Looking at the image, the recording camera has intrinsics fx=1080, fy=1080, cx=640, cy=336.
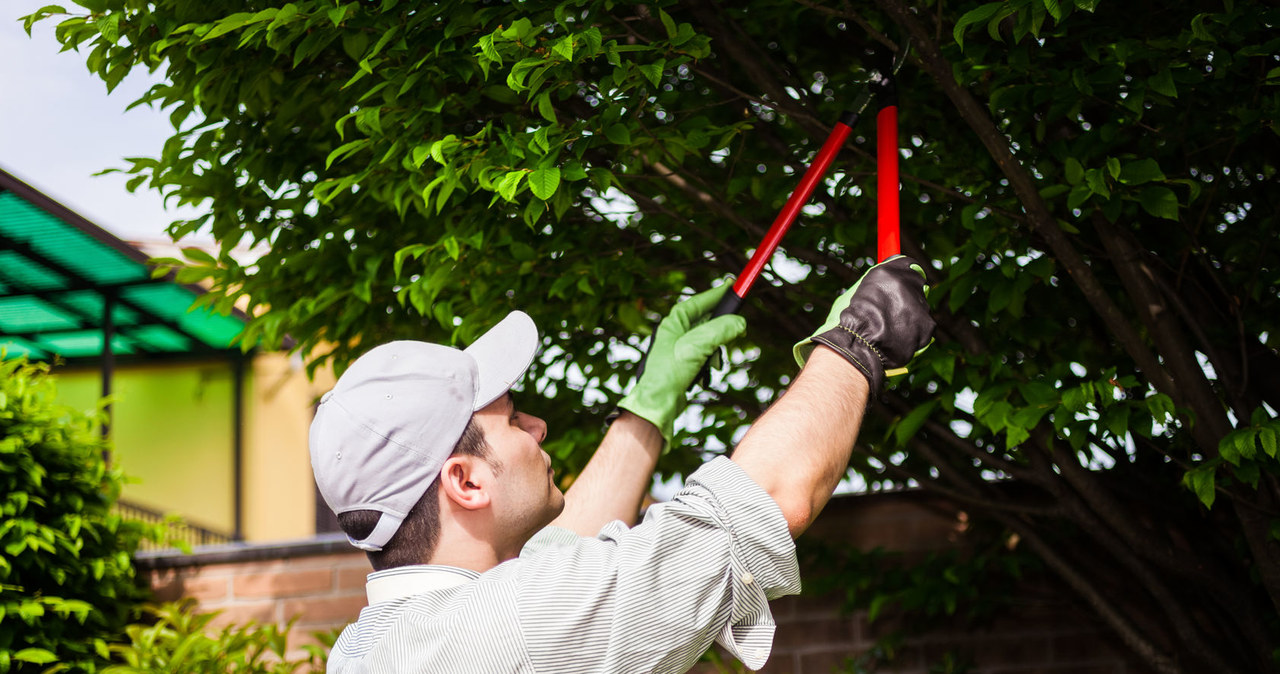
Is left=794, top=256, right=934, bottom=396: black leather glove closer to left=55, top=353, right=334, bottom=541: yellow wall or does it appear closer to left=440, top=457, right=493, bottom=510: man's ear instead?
left=440, top=457, right=493, bottom=510: man's ear

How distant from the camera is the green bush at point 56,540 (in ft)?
12.5

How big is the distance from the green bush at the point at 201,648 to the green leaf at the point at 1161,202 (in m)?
3.17

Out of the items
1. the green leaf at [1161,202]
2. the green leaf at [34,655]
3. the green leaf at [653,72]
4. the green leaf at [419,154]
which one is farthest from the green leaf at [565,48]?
the green leaf at [34,655]

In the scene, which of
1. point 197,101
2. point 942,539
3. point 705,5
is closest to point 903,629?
point 942,539

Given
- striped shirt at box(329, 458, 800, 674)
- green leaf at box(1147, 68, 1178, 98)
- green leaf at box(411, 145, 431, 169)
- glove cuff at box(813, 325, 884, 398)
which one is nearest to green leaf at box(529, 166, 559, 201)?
green leaf at box(411, 145, 431, 169)

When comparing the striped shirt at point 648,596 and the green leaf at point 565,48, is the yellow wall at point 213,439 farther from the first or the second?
the striped shirt at point 648,596

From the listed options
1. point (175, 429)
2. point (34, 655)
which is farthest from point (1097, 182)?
point (175, 429)

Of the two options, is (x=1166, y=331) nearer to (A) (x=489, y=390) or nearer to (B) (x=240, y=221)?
(A) (x=489, y=390)

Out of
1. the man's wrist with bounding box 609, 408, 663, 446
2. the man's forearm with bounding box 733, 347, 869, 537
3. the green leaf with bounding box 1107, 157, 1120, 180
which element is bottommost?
the man's wrist with bounding box 609, 408, 663, 446

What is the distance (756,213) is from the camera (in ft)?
10.0

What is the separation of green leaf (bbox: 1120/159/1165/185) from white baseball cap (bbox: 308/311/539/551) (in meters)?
1.35

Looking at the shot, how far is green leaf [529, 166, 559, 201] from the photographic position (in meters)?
2.18

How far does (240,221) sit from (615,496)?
1.57 meters

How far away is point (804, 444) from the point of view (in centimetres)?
148
